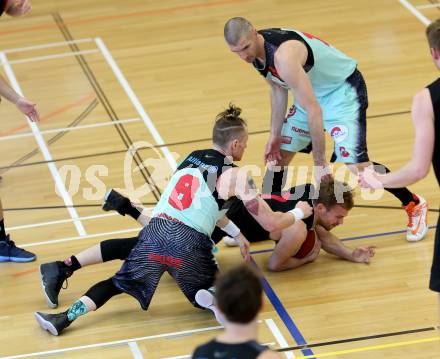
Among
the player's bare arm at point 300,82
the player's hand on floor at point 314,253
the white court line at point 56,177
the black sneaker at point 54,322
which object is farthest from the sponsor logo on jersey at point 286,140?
the black sneaker at point 54,322

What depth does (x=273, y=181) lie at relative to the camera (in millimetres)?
7402

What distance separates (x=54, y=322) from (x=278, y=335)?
1.42m

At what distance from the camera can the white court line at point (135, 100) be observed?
8.99 metres

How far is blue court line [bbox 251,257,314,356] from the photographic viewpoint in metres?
6.05

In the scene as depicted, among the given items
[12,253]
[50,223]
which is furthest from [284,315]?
[50,223]

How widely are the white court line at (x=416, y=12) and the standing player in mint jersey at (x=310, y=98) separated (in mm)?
4911

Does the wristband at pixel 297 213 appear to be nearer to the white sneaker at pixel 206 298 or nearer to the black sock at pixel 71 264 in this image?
the white sneaker at pixel 206 298

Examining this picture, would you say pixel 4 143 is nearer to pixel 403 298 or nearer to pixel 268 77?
pixel 268 77

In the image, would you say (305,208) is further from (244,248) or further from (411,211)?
(411,211)

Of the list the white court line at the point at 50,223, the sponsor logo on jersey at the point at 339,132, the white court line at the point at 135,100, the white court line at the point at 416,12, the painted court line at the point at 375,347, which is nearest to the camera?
the painted court line at the point at 375,347

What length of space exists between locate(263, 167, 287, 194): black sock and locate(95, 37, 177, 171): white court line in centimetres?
143

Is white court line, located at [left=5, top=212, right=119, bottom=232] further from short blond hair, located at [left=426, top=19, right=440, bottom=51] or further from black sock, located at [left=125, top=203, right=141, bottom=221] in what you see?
short blond hair, located at [left=426, top=19, right=440, bottom=51]

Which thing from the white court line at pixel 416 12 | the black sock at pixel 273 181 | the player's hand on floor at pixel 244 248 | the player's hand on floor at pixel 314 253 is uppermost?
the white court line at pixel 416 12

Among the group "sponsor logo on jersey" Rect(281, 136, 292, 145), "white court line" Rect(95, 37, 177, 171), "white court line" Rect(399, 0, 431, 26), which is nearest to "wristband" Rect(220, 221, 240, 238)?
"sponsor logo on jersey" Rect(281, 136, 292, 145)
